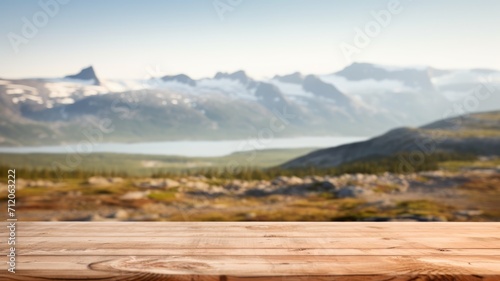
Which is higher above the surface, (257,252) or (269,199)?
(257,252)

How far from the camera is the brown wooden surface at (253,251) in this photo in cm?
195

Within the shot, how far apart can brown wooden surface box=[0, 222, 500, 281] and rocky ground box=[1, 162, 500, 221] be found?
27980 mm

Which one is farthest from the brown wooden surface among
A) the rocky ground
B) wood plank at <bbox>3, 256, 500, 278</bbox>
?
the rocky ground

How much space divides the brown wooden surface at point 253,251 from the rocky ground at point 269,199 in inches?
1102

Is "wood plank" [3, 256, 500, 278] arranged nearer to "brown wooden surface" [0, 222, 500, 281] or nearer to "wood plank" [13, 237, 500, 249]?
"brown wooden surface" [0, 222, 500, 281]

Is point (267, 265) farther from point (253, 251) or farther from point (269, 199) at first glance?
point (269, 199)

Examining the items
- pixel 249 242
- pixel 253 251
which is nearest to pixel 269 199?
pixel 249 242

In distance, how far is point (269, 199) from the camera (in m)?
39.8

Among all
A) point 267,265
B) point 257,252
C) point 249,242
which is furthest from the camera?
point 249,242

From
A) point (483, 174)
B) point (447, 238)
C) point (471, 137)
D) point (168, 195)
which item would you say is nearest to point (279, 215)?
point (168, 195)

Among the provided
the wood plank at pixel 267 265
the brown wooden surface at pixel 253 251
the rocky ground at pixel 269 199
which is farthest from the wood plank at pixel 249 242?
the rocky ground at pixel 269 199

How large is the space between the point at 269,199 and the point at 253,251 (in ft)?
124

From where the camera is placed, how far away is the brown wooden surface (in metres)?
1.95

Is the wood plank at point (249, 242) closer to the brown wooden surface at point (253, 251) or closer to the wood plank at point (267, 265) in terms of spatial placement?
the brown wooden surface at point (253, 251)
